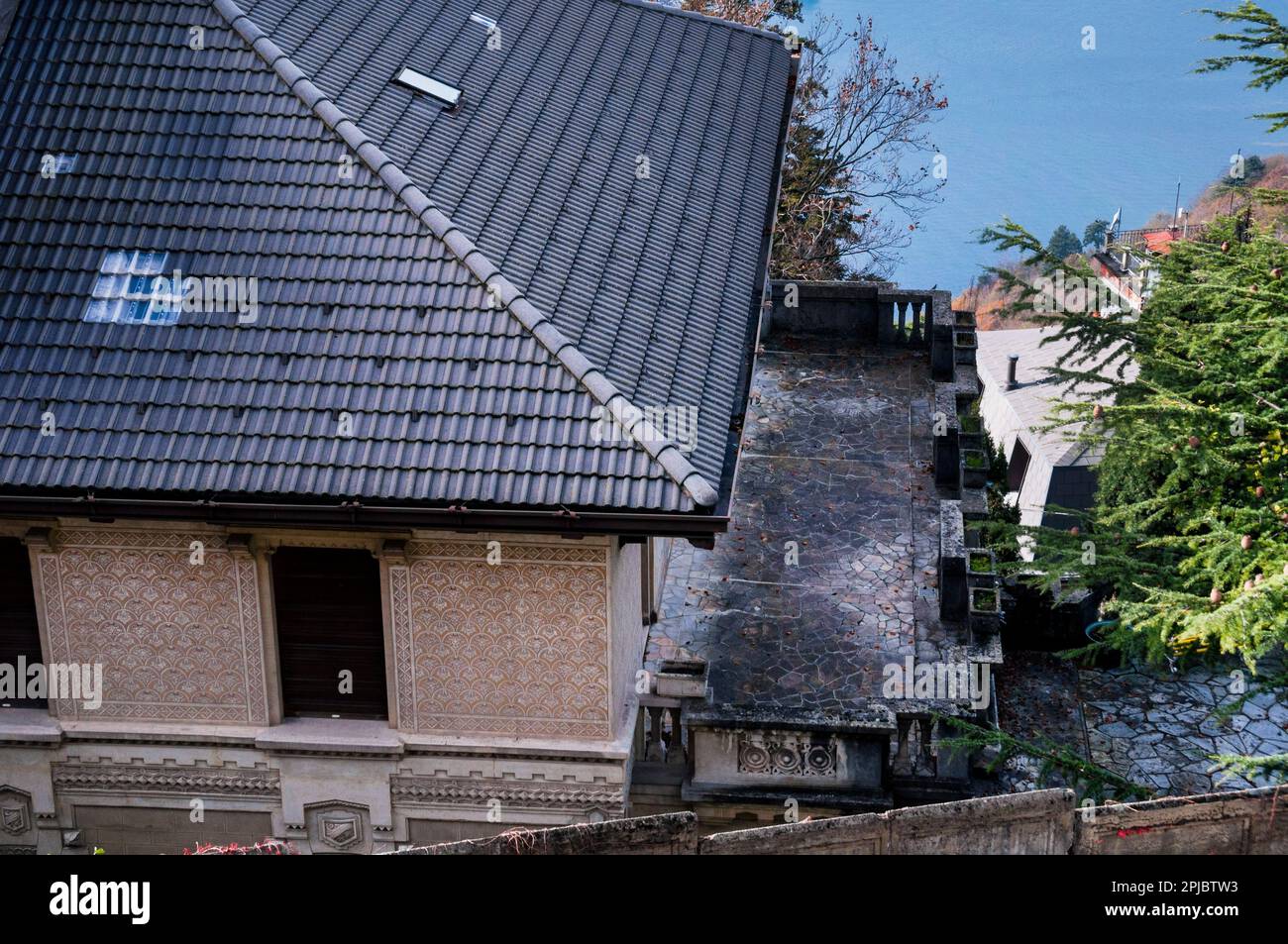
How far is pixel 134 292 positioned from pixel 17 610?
11.1 ft

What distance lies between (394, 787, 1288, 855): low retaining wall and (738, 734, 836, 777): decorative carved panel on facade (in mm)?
2533

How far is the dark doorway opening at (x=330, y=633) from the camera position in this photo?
1352cm

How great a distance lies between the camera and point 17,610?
547 inches

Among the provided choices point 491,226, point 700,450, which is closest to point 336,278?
point 491,226

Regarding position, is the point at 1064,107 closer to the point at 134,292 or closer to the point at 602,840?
the point at 134,292

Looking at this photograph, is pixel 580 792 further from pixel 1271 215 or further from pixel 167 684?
pixel 1271 215

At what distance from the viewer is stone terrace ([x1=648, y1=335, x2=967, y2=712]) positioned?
16.2 metres

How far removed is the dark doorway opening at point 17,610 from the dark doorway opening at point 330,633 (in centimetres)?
250

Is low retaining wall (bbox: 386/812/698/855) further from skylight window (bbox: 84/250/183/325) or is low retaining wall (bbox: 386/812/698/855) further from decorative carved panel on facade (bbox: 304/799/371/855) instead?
skylight window (bbox: 84/250/183/325)

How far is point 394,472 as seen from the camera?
1245 cm
